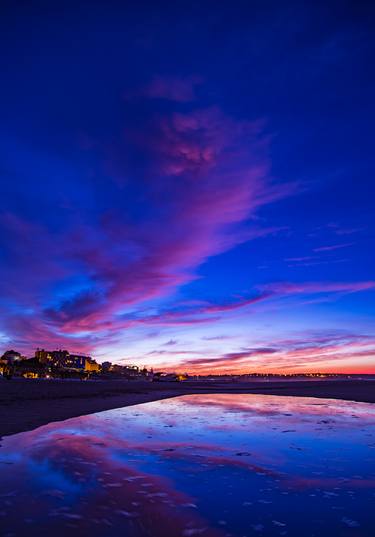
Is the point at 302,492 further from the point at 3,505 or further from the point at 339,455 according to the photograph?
the point at 3,505

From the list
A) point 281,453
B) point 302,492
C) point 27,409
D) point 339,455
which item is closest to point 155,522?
point 302,492

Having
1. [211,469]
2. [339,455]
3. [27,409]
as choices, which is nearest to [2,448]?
[211,469]

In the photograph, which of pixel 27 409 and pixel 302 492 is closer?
pixel 302 492

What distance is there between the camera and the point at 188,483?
7.39 metres

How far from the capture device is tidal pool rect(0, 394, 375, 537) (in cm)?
537

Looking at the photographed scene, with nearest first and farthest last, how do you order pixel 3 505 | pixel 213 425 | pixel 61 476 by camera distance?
pixel 3 505 → pixel 61 476 → pixel 213 425

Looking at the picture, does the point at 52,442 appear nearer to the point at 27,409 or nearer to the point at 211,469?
the point at 211,469

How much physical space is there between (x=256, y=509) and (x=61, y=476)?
393cm

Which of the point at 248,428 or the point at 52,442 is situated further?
the point at 248,428

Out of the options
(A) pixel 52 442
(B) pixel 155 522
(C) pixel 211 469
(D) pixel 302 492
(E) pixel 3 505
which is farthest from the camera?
(A) pixel 52 442

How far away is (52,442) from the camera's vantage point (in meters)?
11.2

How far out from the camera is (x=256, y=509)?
6.07 metres

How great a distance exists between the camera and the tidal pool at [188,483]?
5.37m

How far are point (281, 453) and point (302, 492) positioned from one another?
133 inches
